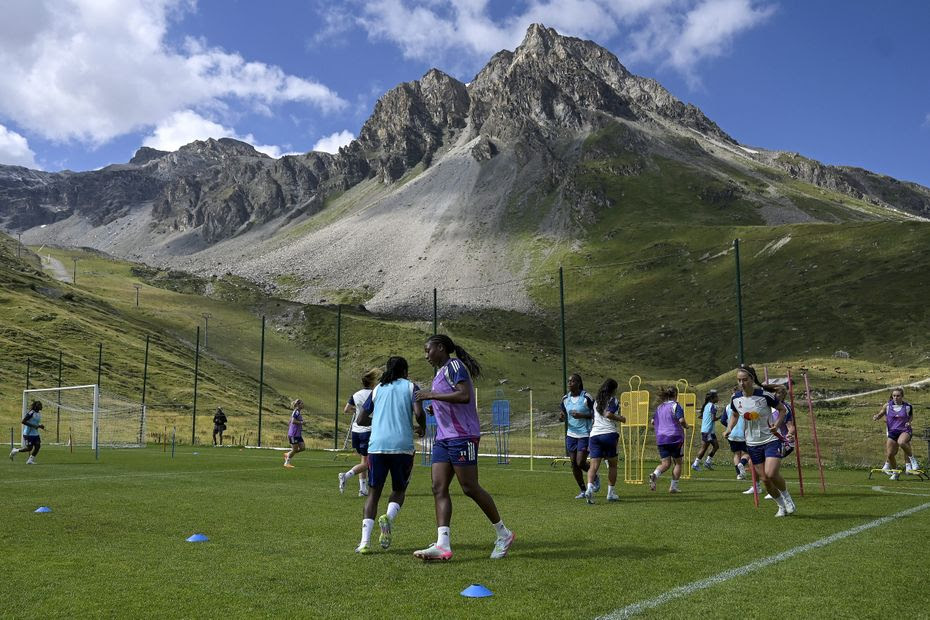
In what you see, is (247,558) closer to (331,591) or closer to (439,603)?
(331,591)

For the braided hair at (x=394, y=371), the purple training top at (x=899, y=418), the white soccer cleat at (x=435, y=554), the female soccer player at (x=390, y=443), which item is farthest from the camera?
the purple training top at (x=899, y=418)

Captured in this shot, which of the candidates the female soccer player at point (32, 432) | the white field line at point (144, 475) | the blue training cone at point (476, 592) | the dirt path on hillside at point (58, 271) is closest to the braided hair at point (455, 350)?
the blue training cone at point (476, 592)

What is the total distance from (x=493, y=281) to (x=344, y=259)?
4067 cm


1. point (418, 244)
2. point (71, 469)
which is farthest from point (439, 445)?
point (418, 244)

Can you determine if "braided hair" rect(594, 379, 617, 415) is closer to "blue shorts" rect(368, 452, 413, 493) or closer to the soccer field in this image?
the soccer field

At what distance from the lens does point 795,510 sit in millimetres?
10688

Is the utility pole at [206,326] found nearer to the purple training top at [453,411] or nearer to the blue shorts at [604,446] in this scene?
the blue shorts at [604,446]

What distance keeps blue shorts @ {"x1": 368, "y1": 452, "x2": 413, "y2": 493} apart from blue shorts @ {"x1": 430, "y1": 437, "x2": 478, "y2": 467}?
48 centimetres

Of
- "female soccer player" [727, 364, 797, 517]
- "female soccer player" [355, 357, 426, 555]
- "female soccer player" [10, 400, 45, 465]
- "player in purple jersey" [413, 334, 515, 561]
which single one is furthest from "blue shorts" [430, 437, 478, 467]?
"female soccer player" [10, 400, 45, 465]

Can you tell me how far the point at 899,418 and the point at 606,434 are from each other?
28.6 ft

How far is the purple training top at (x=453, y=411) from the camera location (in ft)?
24.3

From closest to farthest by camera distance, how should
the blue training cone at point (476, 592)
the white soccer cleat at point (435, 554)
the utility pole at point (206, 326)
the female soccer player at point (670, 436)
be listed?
the blue training cone at point (476, 592) → the white soccer cleat at point (435, 554) → the female soccer player at point (670, 436) → the utility pole at point (206, 326)

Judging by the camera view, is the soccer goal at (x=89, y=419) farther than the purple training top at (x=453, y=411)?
Yes

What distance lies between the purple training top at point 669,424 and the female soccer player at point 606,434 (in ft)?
6.74
